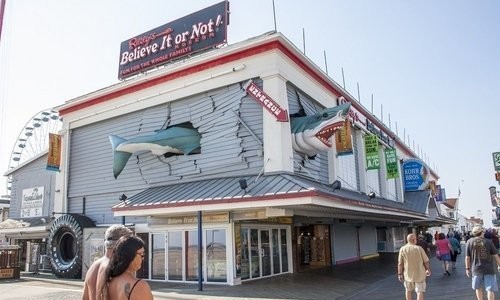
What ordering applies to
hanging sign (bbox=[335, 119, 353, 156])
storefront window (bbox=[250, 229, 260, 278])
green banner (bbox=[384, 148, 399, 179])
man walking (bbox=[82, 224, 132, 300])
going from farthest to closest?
green banner (bbox=[384, 148, 399, 179]) → hanging sign (bbox=[335, 119, 353, 156]) → storefront window (bbox=[250, 229, 260, 278]) → man walking (bbox=[82, 224, 132, 300])

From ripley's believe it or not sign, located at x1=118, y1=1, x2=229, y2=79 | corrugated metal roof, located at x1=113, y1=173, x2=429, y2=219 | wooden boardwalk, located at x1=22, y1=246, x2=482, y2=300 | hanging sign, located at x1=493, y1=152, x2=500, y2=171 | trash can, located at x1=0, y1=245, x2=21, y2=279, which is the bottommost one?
wooden boardwalk, located at x1=22, y1=246, x2=482, y2=300

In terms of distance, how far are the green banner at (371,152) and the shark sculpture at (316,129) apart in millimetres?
8267

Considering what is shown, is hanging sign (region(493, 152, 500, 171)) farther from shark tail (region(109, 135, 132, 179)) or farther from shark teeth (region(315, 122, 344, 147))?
shark tail (region(109, 135, 132, 179))

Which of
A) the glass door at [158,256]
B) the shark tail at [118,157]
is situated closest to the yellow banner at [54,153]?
the shark tail at [118,157]

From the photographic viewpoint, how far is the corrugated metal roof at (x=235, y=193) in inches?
482

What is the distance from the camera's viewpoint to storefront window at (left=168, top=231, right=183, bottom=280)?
52.0 feet

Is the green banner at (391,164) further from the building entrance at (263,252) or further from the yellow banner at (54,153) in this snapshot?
the yellow banner at (54,153)

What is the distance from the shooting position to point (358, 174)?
2377cm

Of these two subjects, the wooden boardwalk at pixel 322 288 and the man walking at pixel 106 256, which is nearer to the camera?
the man walking at pixel 106 256

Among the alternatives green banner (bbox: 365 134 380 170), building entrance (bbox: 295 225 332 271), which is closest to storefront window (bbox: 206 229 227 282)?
building entrance (bbox: 295 225 332 271)

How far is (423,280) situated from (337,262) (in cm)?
1321

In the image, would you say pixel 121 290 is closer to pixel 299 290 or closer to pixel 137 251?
pixel 137 251

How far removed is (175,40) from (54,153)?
826cm

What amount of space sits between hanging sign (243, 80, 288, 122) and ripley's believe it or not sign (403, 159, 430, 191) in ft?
74.4
